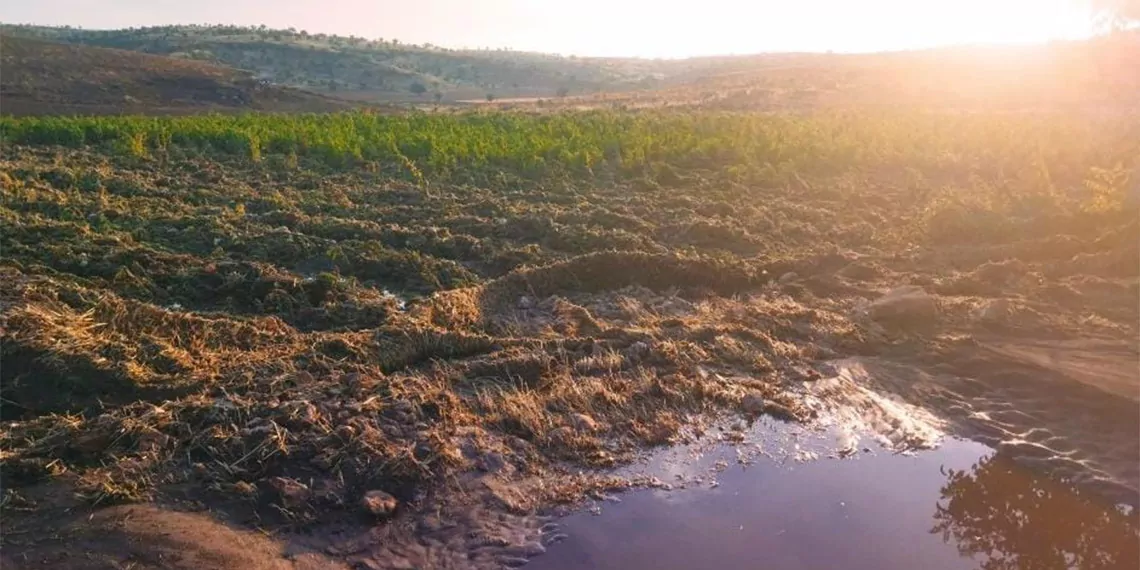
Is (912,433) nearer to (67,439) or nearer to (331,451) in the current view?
(331,451)

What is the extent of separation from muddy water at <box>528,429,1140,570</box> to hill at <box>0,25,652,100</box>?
53.5 m

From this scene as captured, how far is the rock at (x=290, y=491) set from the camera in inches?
179

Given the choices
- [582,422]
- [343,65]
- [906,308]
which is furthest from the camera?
[343,65]

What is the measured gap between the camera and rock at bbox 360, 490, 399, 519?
461 cm

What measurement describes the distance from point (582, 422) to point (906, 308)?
387 centimetres

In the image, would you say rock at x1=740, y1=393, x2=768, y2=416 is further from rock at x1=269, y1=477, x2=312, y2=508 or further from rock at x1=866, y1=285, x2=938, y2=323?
A: rock at x1=269, y1=477, x2=312, y2=508

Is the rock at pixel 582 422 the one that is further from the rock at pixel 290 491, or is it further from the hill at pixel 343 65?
the hill at pixel 343 65

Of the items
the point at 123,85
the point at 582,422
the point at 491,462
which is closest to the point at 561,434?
the point at 582,422

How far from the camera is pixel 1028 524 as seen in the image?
5074 mm

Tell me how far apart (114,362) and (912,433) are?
19.1 feet

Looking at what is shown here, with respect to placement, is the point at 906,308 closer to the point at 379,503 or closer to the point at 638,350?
the point at 638,350

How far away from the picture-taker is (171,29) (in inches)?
3504

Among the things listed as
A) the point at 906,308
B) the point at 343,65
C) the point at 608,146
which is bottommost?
the point at 906,308

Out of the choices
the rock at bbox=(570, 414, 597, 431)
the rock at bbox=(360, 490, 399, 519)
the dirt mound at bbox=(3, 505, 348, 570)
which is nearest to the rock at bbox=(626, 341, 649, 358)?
the rock at bbox=(570, 414, 597, 431)
